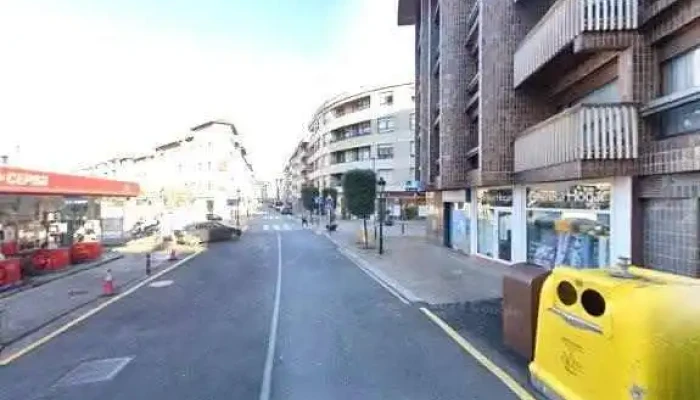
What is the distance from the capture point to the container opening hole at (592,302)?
189 inches

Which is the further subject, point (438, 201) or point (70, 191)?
point (438, 201)

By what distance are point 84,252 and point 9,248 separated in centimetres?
375

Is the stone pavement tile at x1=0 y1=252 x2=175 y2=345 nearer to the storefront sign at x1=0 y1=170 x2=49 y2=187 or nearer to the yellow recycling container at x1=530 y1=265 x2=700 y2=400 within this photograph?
the storefront sign at x1=0 y1=170 x2=49 y2=187

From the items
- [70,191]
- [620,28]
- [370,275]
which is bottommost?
[370,275]

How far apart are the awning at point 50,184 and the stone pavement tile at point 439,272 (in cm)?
1121

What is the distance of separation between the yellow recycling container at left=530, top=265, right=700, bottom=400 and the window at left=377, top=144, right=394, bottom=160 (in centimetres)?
5825

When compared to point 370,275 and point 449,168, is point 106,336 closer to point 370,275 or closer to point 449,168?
point 370,275

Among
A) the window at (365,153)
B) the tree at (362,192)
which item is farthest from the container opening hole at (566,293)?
the window at (365,153)

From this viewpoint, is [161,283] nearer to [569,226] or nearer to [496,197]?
[569,226]

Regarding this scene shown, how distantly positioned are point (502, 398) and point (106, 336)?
726 centimetres

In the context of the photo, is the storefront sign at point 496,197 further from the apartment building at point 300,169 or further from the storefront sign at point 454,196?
the apartment building at point 300,169

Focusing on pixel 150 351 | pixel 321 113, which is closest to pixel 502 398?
pixel 150 351

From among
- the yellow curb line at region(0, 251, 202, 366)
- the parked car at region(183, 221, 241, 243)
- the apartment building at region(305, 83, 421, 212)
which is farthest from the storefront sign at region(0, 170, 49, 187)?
the apartment building at region(305, 83, 421, 212)

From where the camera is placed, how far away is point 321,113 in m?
82.1
